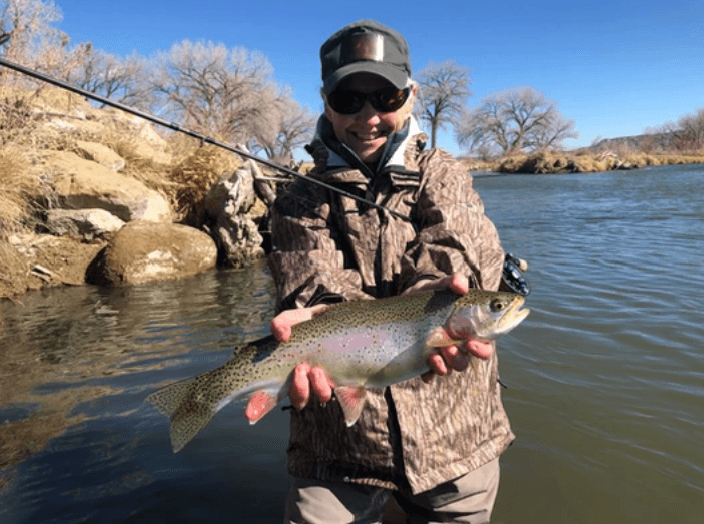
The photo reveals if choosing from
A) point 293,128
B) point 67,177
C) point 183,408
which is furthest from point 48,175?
point 293,128

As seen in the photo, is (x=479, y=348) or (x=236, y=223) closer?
(x=479, y=348)

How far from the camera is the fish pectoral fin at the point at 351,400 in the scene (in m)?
2.11

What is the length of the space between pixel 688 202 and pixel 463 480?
2189 centimetres

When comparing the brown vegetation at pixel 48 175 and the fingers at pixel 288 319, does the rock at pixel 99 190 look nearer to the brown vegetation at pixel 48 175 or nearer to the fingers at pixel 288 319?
the brown vegetation at pixel 48 175

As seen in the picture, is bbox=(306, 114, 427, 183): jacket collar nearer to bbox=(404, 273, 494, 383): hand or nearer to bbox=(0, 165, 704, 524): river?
bbox=(404, 273, 494, 383): hand

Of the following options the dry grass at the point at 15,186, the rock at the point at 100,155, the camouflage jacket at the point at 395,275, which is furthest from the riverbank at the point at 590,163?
the camouflage jacket at the point at 395,275

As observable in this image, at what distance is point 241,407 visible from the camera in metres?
5.19

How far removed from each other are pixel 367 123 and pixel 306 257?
0.75 meters

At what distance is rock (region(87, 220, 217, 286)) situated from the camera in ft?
34.0

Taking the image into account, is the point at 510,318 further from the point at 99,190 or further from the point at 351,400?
the point at 99,190

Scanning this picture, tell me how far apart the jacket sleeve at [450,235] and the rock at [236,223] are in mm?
10234

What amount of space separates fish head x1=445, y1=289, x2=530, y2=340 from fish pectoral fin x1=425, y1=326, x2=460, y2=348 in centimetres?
2

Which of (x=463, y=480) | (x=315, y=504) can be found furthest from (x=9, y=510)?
(x=463, y=480)

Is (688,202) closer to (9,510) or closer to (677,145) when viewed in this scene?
(9,510)
